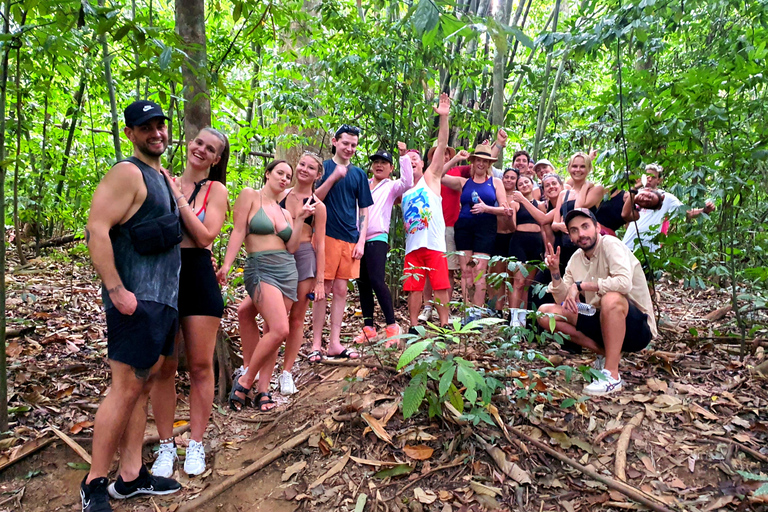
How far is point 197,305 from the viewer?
306 centimetres

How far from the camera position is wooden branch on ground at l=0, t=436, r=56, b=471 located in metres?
3.10

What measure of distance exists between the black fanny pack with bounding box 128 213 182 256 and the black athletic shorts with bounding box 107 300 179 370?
0.95 feet

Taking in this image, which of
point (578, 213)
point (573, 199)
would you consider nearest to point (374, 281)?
point (578, 213)

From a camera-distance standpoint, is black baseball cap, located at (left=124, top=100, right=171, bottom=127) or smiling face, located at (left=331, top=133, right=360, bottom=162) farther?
smiling face, located at (left=331, top=133, right=360, bottom=162)

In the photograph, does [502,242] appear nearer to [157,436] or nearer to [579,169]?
[579,169]

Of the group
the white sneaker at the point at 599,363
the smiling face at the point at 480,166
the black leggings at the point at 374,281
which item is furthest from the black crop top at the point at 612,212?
the black leggings at the point at 374,281

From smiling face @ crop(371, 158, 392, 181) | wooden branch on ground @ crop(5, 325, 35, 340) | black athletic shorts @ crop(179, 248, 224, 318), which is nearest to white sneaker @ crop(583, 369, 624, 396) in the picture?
black athletic shorts @ crop(179, 248, 224, 318)

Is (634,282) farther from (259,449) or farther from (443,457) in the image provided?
(259,449)

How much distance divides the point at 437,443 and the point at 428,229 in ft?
7.89

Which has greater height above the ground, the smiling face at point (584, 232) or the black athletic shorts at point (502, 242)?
the smiling face at point (584, 232)

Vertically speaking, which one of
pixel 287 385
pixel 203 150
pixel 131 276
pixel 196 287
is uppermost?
pixel 203 150

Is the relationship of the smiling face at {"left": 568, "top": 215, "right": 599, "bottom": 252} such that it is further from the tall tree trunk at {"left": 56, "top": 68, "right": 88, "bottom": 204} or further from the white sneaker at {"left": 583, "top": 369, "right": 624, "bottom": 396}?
the tall tree trunk at {"left": 56, "top": 68, "right": 88, "bottom": 204}

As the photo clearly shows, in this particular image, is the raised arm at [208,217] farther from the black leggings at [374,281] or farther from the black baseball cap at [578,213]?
the black baseball cap at [578,213]

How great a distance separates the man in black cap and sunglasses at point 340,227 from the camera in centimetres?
471
